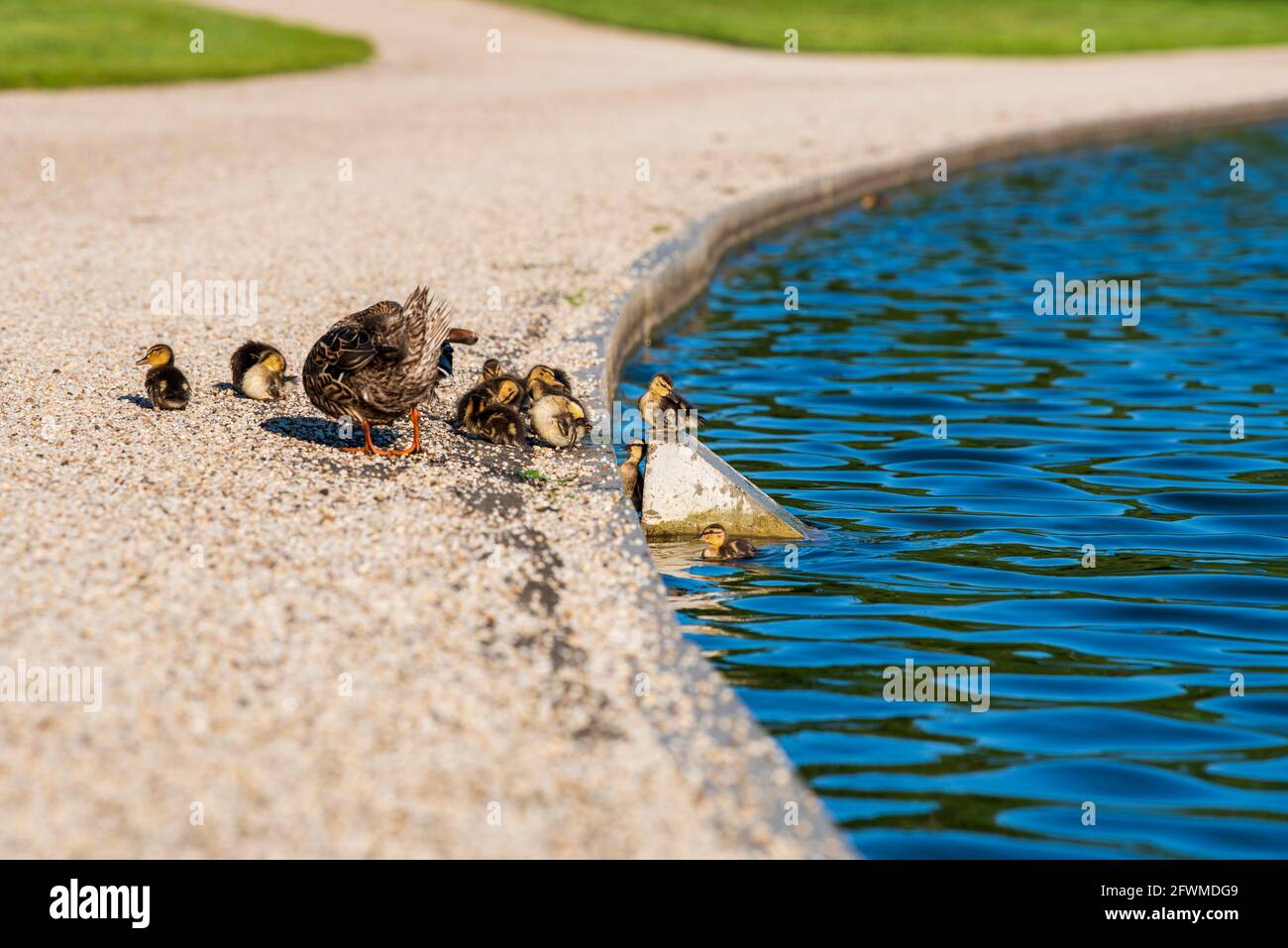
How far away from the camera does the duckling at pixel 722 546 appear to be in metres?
8.06

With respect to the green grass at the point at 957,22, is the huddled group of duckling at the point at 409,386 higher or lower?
lower

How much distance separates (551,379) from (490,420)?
857 mm

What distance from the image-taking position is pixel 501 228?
15156 mm

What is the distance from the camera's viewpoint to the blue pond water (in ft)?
18.5

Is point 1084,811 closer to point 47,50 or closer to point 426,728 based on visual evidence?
point 426,728

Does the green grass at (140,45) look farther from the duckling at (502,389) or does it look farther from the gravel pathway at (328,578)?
the duckling at (502,389)

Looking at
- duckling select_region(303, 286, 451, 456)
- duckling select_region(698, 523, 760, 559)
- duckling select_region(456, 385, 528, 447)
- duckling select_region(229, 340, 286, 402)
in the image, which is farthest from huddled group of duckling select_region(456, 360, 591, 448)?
duckling select_region(229, 340, 286, 402)

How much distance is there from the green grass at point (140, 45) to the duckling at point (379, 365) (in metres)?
20.5

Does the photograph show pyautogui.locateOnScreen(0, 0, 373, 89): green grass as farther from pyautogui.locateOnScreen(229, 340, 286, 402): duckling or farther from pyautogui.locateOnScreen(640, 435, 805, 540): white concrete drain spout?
pyautogui.locateOnScreen(640, 435, 805, 540): white concrete drain spout

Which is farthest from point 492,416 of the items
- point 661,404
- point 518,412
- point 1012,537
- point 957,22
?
point 957,22

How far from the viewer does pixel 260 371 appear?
30.1ft

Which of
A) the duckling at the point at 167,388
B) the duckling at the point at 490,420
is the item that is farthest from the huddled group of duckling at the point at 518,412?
the duckling at the point at 167,388

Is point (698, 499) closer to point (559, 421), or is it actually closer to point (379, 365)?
point (559, 421)
